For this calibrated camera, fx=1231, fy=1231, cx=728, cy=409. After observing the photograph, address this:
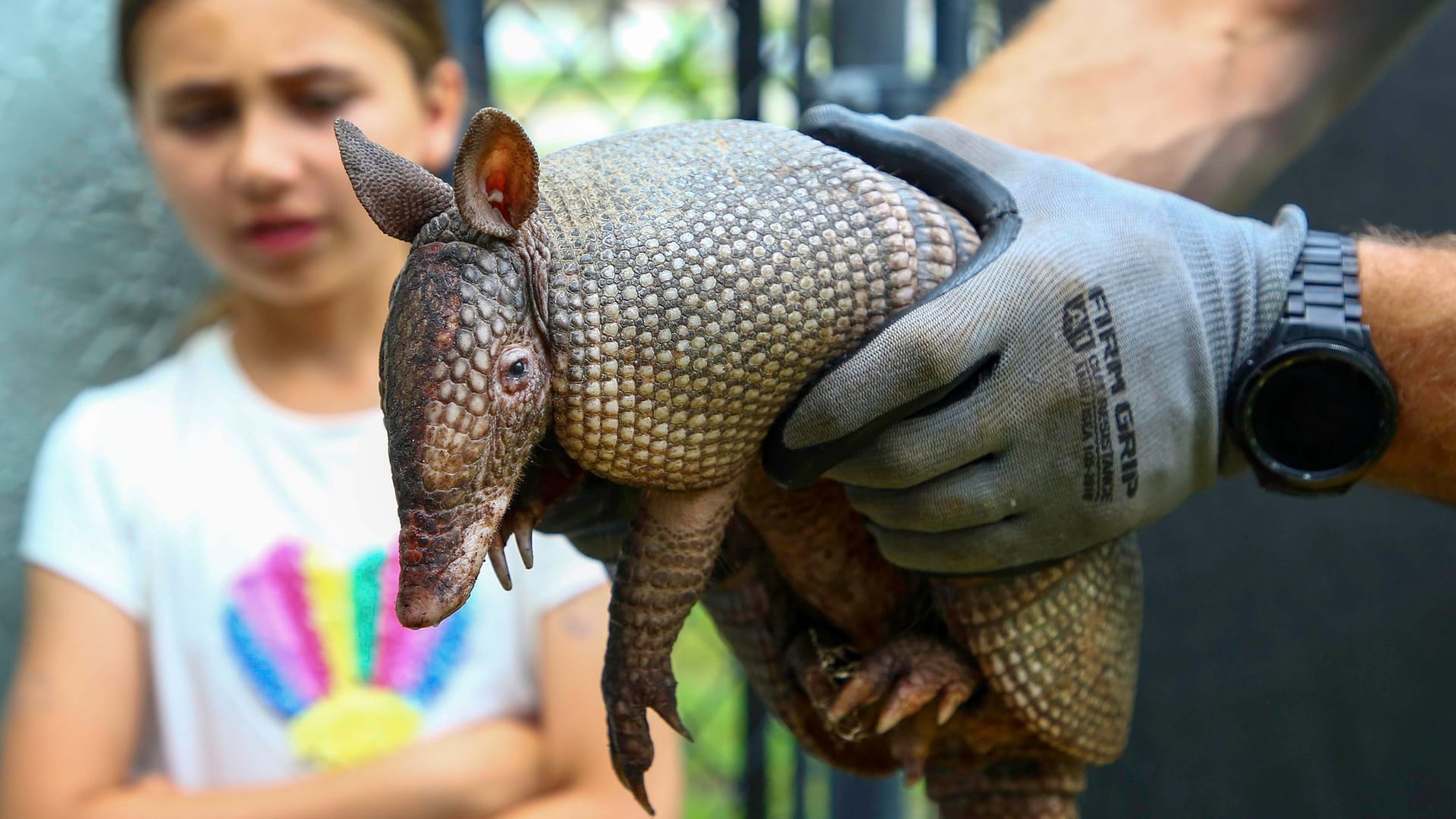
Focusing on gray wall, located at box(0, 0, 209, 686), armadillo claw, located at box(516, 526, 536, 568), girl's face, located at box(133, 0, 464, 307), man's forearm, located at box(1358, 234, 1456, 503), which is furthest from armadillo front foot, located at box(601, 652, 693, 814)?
gray wall, located at box(0, 0, 209, 686)

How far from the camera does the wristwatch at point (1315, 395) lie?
A: 42.7 inches

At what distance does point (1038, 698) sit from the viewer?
44.4 inches

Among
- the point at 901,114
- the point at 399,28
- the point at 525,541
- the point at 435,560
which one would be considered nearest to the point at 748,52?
the point at 901,114

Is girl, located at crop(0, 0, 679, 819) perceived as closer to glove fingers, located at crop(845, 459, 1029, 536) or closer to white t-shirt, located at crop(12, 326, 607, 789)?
white t-shirt, located at crop(12, 326, 607, 789)

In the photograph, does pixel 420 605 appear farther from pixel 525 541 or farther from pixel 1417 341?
pixel 1417 341

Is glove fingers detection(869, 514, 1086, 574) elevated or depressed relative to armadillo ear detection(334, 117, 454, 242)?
depressed

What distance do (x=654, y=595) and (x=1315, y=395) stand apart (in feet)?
2.02

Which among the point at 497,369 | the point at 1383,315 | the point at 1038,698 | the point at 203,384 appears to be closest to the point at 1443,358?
the point at 1383,315

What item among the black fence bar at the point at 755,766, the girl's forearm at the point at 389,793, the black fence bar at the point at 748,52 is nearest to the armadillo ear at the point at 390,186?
the girl's forearm at the point at 389,793

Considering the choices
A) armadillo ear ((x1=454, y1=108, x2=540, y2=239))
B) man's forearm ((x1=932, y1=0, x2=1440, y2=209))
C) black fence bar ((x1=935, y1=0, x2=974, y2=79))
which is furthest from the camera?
black fence bar ((x1=935, y1=0, x2=974, y2=79))

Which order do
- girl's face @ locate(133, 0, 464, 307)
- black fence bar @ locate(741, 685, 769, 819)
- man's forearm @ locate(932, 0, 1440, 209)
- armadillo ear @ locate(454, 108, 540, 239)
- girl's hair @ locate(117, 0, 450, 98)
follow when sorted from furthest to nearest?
1. black fence bar @ locate(741, 685, 769, 819)
2. girl's hair @ locate(117, 0, 450, 98)
3. girl's face @ locate(133, 0, 464, 307)
4. man's forearm @ locate(932, 0, 1440, 209)
5. armadillo ear @ locate(454, 108, 540, 239)

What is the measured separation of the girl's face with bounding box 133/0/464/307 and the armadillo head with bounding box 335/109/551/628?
0.92m

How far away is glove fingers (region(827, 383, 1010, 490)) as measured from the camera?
99 centimetres

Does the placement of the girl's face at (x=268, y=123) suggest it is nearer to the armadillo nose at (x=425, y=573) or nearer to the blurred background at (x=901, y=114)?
the blurred background at (x=901, y=114)
